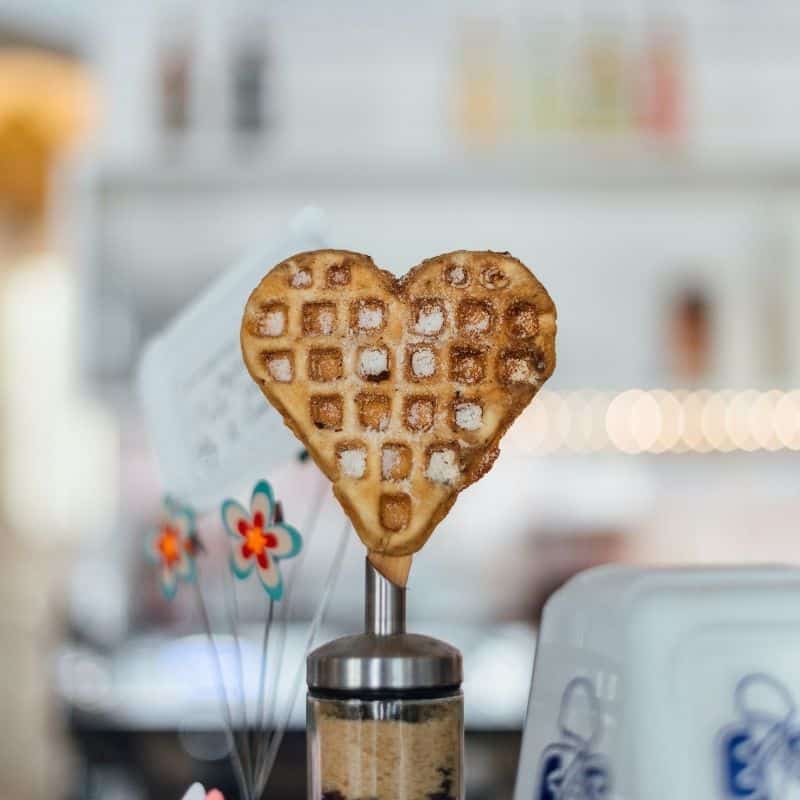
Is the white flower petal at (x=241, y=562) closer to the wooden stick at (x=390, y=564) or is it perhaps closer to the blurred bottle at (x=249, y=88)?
the wooden stick at (x=390, y=564)

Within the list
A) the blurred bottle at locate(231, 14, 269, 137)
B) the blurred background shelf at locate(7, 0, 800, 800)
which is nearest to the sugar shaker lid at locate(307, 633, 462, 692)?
the blurred background shelf at locate(7, 0, 800, 800)

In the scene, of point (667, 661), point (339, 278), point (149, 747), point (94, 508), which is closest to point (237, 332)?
point (339, 278)

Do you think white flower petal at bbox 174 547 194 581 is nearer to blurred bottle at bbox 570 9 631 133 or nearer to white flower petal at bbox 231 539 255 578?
white flower petal at bbox 231 539 255 578

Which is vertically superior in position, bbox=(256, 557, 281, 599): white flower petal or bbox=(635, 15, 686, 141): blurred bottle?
bbox=(635, 15, 686, 141): blurred bottle

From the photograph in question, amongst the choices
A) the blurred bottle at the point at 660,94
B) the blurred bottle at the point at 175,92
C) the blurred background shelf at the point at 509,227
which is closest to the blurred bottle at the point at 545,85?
the blurred background shelf at the point at 509,227

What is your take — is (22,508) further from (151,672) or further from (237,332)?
(237,332)

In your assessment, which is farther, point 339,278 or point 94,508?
point 94,508

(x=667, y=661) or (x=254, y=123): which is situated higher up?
(x=254, y=123)
